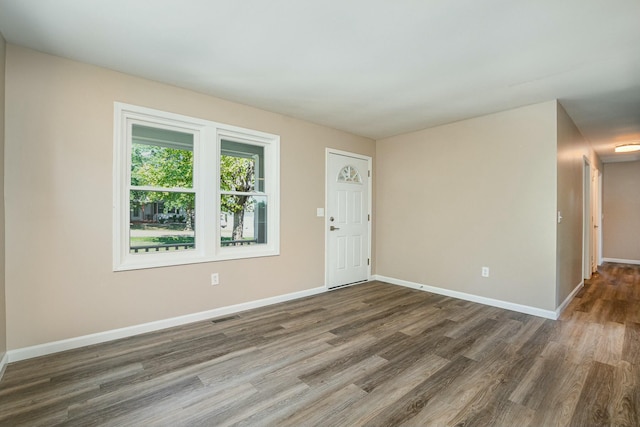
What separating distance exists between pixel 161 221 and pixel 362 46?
2496mm

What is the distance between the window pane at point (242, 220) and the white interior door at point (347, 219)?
40.6 inches

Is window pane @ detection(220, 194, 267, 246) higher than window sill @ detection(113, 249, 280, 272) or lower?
higher

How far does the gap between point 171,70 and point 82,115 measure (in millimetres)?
842

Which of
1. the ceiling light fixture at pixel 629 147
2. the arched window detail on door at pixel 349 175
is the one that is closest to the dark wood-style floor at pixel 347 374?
the arched window detail on door at pixel 349 175

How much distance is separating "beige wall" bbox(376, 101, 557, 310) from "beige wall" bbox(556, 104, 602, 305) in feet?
0.65

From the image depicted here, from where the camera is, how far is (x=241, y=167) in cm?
361

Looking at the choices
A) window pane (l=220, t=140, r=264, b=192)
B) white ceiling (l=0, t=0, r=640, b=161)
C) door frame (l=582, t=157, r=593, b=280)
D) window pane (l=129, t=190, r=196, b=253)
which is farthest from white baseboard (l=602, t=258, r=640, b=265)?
window pane (l=129, t=190, r=196, b=253)

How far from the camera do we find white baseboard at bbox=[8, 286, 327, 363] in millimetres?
2312

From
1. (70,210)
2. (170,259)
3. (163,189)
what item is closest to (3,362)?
(70,210)

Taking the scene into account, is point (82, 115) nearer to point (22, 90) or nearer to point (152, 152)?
point (22, 90)

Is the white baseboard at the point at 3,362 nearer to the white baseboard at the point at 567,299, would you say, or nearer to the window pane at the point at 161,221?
the window pane at the point at 161,221

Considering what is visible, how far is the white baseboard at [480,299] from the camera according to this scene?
3.32m

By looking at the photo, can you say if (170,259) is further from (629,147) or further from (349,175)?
(629,147)

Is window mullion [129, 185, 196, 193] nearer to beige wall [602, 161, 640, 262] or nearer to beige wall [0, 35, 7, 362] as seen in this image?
beige wall [0, 35, 7, 362]
